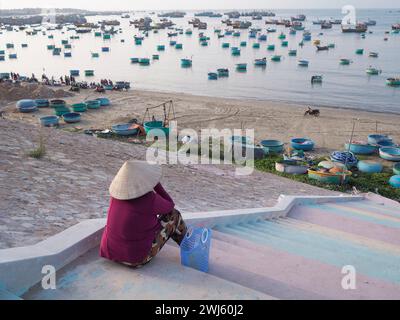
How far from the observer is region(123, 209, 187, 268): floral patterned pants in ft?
13.7

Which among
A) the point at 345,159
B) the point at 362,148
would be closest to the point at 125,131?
the point at 345,159

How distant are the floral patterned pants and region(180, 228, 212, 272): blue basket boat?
167mm

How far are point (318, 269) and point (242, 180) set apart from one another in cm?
855

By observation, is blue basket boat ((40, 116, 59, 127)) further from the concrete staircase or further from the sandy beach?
the concrete staircase

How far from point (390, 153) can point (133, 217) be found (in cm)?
1760

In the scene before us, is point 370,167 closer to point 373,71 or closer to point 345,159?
point 345,159

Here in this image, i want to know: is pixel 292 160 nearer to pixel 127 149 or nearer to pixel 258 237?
pixel 127 149

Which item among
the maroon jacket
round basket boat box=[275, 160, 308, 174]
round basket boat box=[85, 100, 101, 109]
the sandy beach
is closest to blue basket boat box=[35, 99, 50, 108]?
the sandy beach

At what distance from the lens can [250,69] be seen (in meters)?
54.1

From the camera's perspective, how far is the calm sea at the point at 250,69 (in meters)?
39.1

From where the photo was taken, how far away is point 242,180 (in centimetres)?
1308

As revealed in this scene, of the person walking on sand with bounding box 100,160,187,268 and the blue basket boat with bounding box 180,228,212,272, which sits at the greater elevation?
the person walking on sand with bounding box 100,160,187,268
